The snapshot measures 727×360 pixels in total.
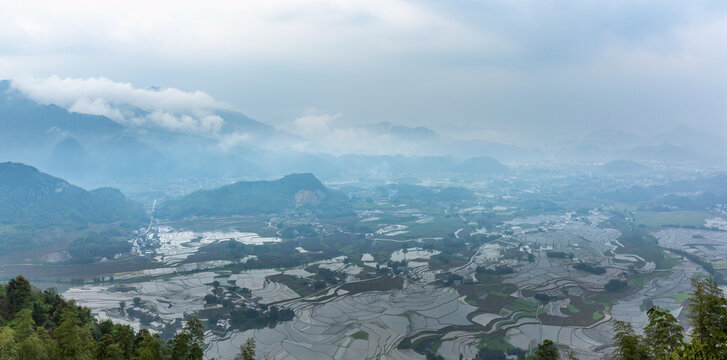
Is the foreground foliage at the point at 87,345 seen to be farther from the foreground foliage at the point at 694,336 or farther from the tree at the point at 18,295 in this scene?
the foreground foliage at the point at 694,336

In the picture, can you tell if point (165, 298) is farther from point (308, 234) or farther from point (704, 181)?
point (704, 181)

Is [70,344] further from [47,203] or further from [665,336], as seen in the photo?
[47,203]

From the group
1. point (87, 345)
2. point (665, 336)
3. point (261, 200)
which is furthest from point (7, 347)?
point (261, 200)

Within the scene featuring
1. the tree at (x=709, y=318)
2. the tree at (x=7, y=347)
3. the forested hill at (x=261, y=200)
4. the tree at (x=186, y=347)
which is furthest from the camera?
the forested hill at (x=261, y=200)

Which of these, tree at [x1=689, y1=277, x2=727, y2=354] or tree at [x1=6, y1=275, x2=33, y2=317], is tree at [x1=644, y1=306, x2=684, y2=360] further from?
tree at [x1=6, y1=275, x2=33, y2=317]

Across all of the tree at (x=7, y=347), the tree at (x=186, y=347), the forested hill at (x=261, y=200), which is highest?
the forested hill at (x=261, y=200)

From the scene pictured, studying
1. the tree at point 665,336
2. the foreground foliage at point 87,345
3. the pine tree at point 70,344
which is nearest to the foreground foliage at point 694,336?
the tree at point 665,336
